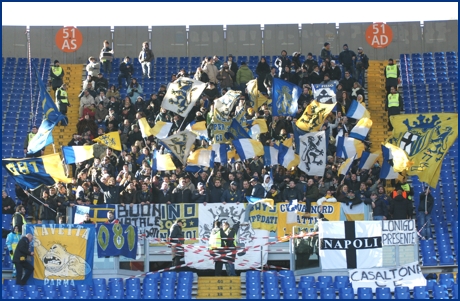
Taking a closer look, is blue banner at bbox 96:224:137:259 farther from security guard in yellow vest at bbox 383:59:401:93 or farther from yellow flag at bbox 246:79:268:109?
security guard in yellow vest at bbox 383:59:401:93

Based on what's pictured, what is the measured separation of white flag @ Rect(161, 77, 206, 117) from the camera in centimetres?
3753

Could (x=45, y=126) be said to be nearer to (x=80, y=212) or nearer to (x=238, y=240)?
(x=80, y=212)

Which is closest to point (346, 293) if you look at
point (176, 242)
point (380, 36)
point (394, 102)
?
point (176, 242)

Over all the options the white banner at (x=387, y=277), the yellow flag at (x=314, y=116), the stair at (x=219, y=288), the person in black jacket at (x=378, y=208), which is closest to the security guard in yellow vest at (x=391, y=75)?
the yellow flag at (x=314, y=116)

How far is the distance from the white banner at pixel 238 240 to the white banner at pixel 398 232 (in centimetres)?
324

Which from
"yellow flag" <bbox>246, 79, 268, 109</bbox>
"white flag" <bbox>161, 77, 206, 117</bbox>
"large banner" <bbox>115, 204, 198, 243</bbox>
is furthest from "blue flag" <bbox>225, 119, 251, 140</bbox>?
"large banner" <bbox>115, 204, 198, 243</bbox>

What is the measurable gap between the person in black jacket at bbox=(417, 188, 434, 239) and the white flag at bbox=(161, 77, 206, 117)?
309 inches

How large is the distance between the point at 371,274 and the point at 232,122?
7.14 meters

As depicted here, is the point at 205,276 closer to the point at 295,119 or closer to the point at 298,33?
the point at 295,119

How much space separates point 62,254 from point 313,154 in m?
8.72

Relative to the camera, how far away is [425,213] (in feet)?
114

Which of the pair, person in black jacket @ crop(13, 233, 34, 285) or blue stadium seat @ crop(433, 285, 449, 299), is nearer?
blue stadium seat @ crop(433, 285, 449, 299)

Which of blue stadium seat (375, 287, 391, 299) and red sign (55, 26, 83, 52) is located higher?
red sign (55, 26, 83, 52)

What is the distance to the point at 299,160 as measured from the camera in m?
35.5
